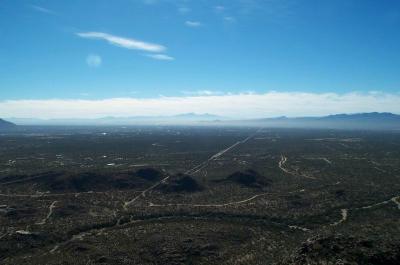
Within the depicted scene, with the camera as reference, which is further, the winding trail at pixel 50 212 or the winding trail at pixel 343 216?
the winding trail at pixel 50 212

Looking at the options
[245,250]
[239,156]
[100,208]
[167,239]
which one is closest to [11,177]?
[100,208]

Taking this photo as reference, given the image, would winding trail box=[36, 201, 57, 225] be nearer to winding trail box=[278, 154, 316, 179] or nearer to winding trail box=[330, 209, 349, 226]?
winding trail box=[330, 209, 349, 226]

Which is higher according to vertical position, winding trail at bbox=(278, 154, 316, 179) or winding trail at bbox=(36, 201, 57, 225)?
winding trail at bbox=(278, 154, 316, 179)

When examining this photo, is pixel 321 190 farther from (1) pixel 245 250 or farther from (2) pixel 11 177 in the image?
(2) pixel 11 177

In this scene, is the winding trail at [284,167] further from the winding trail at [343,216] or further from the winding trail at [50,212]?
the winding trail at [50,212]

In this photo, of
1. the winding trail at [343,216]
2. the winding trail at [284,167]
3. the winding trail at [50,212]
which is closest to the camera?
the winding trail at [343,216]

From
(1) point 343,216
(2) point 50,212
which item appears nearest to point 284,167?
(1) point 343,216

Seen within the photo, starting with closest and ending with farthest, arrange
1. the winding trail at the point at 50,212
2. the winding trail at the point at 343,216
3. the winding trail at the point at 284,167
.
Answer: the winding trail at the point at 343,216 → the winding trail at the point at 50,212 → the winding trail at the point at 284,167

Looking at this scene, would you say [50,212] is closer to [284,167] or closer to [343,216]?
[343,216]

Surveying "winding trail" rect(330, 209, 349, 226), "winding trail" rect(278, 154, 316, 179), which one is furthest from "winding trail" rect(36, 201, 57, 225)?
"winding trail" rect(278, 154, 316, 179)

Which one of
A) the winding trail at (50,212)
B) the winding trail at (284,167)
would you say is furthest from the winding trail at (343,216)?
the winding trail at (50,212)

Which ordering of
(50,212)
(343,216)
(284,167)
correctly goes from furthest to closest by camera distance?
(284,167) → (50,212) → (343,216)
